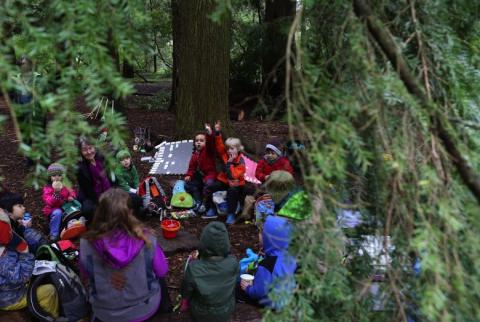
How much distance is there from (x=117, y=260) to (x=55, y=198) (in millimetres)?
2574

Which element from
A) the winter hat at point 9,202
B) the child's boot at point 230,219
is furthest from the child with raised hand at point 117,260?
the child's boot at point 230,219

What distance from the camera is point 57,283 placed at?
11.5 ft

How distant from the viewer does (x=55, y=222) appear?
505cm

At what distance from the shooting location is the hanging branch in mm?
1303

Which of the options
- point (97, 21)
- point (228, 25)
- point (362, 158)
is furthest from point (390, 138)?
point (228, 25)

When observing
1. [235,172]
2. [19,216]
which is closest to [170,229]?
[235,172]

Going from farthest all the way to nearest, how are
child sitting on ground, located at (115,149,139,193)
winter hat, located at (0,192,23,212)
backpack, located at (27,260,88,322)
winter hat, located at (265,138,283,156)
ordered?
1. winter hat, located at (265,138,283,156)
2. child sitting on ground, located at (115,149,139,193)
3. winter hat, located at (0,192,23,212)
4. backpack, located at (27,260,88,322)

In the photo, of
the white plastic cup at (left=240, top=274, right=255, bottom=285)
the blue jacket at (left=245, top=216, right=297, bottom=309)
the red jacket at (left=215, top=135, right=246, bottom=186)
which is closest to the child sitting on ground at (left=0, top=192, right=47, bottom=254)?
the white plastic cup at (left=240, top=274, right=255, bottom=285)

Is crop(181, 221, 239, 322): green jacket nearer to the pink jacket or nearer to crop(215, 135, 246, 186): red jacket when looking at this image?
crop(215, 135, 246, 186): red jacket

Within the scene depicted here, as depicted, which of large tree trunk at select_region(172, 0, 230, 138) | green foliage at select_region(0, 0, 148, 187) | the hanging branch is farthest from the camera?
large tree trunk at select_region(172, 0, 230, 138)

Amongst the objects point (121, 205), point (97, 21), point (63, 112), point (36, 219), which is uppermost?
point (97, 21)

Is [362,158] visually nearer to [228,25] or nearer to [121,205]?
[121,205]

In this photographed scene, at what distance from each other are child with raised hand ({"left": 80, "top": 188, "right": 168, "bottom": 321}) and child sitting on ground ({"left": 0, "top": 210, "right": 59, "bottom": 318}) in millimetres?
461

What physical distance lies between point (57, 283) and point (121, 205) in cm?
102
